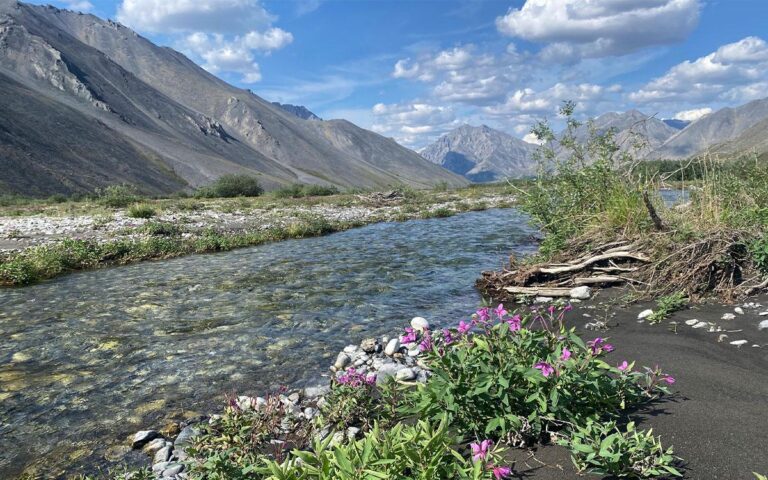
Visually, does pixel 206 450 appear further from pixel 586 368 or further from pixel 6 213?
pixel 6 213

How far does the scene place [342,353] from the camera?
7.90 m

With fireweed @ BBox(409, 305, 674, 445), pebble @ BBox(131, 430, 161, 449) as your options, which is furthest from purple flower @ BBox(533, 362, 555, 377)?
pebble @ BBox(131, 430, 161, 449)

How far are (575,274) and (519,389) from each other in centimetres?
839

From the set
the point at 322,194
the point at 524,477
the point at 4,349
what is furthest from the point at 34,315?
the point at 322,194

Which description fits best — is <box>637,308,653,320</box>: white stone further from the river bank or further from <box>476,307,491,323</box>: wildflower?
the river bank

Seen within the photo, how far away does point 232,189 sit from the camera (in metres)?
53.2

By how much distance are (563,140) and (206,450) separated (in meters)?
13.5

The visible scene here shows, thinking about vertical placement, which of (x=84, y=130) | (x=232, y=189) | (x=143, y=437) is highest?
(x=84, y=130)

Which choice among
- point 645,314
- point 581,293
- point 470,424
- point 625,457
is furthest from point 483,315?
point 581,293

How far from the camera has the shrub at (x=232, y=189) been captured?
52.0 metres

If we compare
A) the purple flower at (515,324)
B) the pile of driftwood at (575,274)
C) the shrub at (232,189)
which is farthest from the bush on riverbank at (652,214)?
the shrub at (232,189)

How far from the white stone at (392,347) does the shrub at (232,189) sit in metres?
48.4

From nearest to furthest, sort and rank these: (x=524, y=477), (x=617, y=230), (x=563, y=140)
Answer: (x=524, y=477) → (x=617, y=230) → (x=563, y=140)

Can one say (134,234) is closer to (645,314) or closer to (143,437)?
(143,437)
